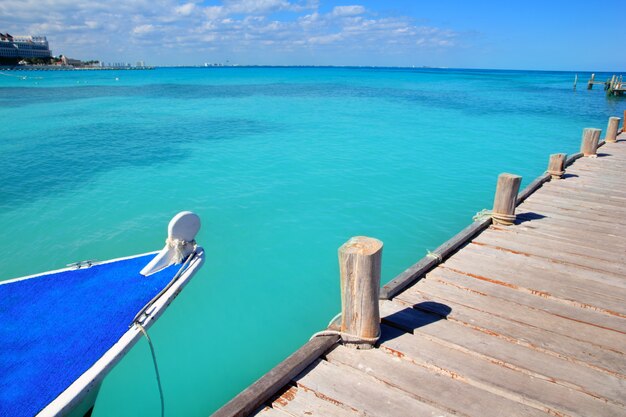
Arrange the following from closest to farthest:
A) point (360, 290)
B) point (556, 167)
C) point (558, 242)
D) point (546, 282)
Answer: point (360, 290)
point (546, 282)
point (558, 242)
point (556, 167)

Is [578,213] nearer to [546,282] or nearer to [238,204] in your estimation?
[546,282]

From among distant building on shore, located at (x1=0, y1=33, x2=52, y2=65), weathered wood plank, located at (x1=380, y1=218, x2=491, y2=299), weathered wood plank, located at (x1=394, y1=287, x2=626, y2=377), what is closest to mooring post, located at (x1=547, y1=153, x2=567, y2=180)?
weathered wood plank, located at (x1=380, y1=218, x2=491, y2=299)

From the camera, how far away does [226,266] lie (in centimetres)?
803

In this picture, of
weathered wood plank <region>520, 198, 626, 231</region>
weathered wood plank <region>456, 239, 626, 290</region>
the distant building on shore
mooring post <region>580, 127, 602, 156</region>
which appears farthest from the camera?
the distant building on shore

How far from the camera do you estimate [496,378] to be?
308 cm

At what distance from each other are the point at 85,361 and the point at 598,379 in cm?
422

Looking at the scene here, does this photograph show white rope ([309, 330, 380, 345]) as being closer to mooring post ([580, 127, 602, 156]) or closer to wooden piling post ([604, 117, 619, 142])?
mooring post ([580, 127, 602, 156])

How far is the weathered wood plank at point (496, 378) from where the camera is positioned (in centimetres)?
282

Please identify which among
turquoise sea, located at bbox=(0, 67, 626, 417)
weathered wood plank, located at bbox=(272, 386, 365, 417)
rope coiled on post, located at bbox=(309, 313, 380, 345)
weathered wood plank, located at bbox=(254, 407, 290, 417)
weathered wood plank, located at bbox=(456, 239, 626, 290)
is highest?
rope coiled on post, located at bbox=(309, 313, 380, 345)

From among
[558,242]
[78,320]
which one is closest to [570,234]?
[558,242]

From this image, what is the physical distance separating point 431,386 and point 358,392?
0.59 m

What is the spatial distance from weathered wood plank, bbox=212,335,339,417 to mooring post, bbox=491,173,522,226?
404 centimetres

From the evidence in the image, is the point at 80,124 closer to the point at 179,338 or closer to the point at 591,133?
the point at 179,338

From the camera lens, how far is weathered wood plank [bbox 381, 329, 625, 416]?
111 inches
